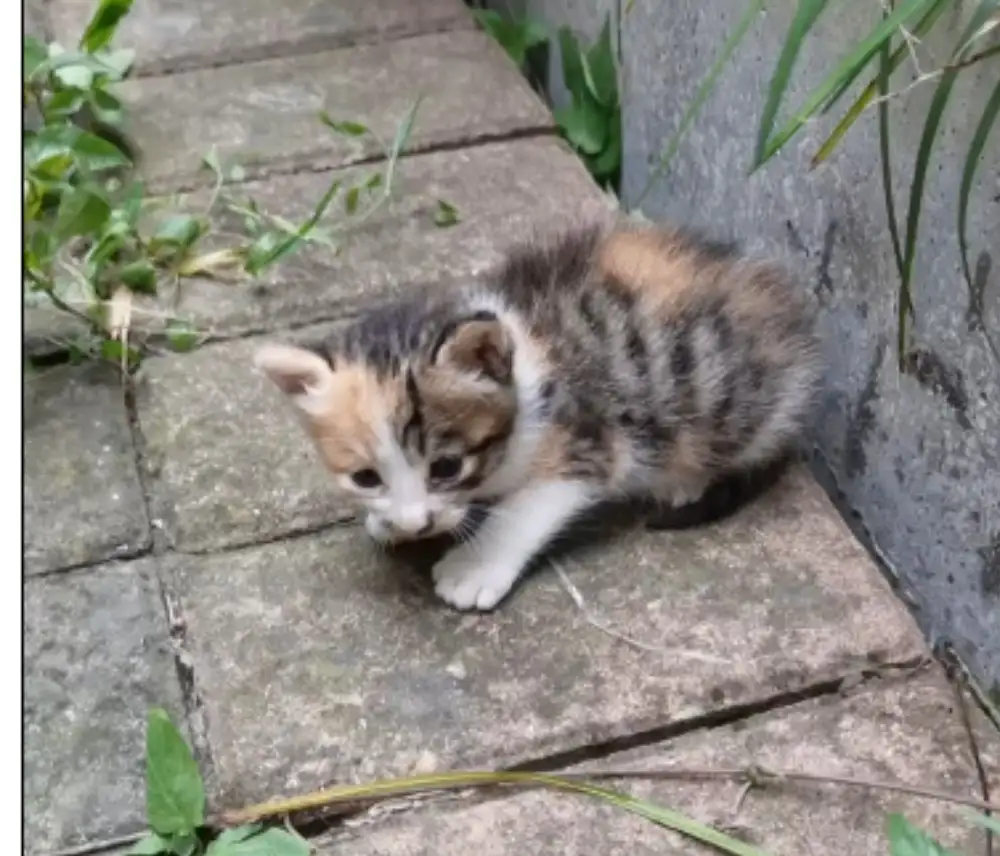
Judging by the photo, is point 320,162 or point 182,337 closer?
point 182,337

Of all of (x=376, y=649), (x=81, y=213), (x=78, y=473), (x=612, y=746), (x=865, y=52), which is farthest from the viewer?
(x=81, y=213)

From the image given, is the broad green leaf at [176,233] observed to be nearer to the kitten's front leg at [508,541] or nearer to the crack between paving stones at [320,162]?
the crack between paving stones at [320,162]

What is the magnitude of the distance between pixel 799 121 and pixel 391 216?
1.06 meters

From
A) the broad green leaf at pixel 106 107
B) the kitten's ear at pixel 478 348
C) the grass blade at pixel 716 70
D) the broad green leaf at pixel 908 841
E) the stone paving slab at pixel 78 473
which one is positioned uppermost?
the grass blade at pixel 716 70

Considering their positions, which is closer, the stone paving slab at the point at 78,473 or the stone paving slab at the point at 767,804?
the stone paving slab at the point at 767,804

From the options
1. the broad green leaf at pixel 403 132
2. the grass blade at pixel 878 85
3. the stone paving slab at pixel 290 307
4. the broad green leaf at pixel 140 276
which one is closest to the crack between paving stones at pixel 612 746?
the stone paving slab at pixel 290 307

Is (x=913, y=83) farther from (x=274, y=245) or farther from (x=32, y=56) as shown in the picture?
(x=32, y=56)

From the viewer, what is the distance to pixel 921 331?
1.52 meters

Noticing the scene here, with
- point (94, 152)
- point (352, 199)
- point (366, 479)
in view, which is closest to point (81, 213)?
point (94, 152)

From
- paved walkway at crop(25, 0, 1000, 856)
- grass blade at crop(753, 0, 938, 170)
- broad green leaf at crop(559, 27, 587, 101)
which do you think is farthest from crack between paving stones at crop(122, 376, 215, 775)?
broad green leaf at crop(559, 27, 587, 101)

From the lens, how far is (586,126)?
7.82 ft

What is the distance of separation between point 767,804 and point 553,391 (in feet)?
1.69

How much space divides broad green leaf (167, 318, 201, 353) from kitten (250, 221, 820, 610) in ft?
1.36

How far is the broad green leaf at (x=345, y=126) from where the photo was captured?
2258 millimetres
